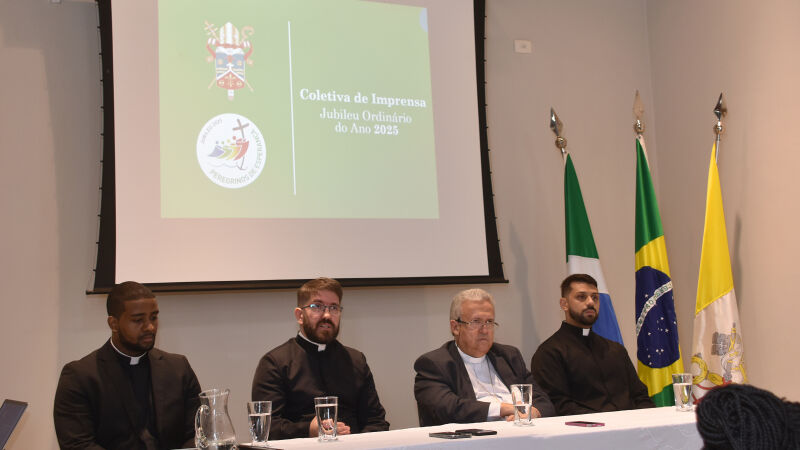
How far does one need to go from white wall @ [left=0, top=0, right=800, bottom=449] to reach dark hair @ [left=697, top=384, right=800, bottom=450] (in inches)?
140

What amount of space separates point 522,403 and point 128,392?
5.01 feet

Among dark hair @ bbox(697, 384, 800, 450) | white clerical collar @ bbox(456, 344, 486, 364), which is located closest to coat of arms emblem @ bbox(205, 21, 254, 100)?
white clerical collar @ bbox(456, 344, 486, 364)

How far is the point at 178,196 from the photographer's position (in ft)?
13.1

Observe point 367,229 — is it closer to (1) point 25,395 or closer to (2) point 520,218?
(2) point 520,218

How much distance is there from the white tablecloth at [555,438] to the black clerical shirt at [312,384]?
2.77 feet

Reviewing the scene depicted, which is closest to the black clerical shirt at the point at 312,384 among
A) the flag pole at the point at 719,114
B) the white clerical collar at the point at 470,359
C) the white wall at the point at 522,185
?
the white clerical collar at the point at 470,359

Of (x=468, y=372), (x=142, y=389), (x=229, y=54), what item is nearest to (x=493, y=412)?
(x=468, y=372)

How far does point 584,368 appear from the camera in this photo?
3.89m

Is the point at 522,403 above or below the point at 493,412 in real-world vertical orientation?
above

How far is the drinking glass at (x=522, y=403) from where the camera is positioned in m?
2.63

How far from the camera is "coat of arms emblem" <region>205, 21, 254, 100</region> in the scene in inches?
164

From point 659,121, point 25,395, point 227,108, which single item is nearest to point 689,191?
point 659,121

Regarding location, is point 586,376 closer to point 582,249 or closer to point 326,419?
point 582,249

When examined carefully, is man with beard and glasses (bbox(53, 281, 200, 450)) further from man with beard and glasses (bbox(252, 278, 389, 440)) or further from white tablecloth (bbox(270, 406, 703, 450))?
white tablecloth (bbox(270, 406, 703, 450))
